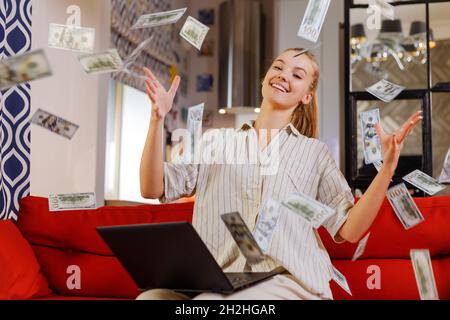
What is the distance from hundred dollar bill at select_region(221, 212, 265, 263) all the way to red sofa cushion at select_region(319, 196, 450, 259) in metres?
0.47

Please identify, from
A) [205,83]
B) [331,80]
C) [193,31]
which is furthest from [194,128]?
[205,83]

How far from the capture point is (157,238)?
3.68 ft

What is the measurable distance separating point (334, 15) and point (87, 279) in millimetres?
1619

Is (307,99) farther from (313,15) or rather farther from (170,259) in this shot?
(170,259)

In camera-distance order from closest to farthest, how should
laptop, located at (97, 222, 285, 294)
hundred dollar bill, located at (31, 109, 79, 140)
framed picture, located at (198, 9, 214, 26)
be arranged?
laptop, located at (97, 222, 285, 294) → hundred dollar bill, located at (31, 109, 79, 140) → framed picture, located at (198, 9, 214, 26)

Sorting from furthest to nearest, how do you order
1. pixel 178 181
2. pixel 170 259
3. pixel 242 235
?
pixel 178 181 < pixel 242 235 < pixel 170 259

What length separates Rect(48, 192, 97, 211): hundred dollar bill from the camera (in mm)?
1823

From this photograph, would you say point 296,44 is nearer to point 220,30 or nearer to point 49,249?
point 220,30

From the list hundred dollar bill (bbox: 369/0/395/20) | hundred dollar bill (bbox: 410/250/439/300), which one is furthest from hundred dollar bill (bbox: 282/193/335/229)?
hundred dollar bill (bbox: 369/0/395/20)

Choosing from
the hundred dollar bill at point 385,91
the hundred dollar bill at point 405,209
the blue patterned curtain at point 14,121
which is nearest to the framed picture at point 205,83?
the blue patterned curtain at point 14,121

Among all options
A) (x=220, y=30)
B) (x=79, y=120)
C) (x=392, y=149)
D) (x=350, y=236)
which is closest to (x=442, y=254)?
(x=350, y=236)

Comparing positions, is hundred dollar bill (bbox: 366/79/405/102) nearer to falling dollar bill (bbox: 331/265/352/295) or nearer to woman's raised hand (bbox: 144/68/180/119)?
falling dollar bill (bbox: 331/265/352/295)

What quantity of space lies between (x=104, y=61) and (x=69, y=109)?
0.93m

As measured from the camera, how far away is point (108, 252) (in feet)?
6.01
